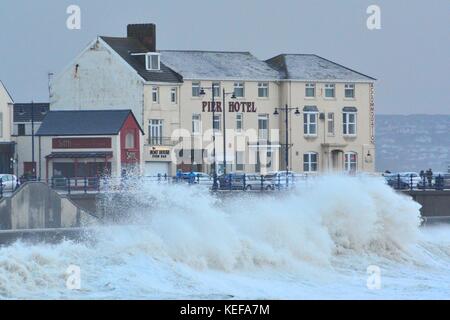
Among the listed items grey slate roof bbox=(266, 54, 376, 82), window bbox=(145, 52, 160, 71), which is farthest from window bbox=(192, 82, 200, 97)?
grey slate roof bbox=(266, 54, 376, 82)

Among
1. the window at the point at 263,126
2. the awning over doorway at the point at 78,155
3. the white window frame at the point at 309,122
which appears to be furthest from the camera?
the white window frame at the point at 309,122

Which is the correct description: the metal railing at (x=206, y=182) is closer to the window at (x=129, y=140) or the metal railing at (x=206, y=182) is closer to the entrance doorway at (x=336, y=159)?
the window at (x=129, y=140)

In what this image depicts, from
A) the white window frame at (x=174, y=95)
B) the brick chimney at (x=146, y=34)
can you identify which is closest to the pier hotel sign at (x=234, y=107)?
the white window frame at (x=174, y=95)

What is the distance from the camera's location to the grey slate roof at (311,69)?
82.8m

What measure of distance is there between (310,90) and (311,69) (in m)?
1.55

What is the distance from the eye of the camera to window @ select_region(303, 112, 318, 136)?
82.1m

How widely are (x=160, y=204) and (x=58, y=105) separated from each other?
3357 cm

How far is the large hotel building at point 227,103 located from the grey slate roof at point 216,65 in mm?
50

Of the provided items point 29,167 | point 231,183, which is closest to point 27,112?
point 29,167

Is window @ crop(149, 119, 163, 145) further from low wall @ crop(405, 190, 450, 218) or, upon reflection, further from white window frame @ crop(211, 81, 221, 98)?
low wall @ crop(405, 190, 450, 218)

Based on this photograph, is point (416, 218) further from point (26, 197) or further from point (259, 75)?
point (259, 75)

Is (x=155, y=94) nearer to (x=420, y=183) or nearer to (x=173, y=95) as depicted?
(x=173, y=95)

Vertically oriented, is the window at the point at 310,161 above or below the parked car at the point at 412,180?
above
